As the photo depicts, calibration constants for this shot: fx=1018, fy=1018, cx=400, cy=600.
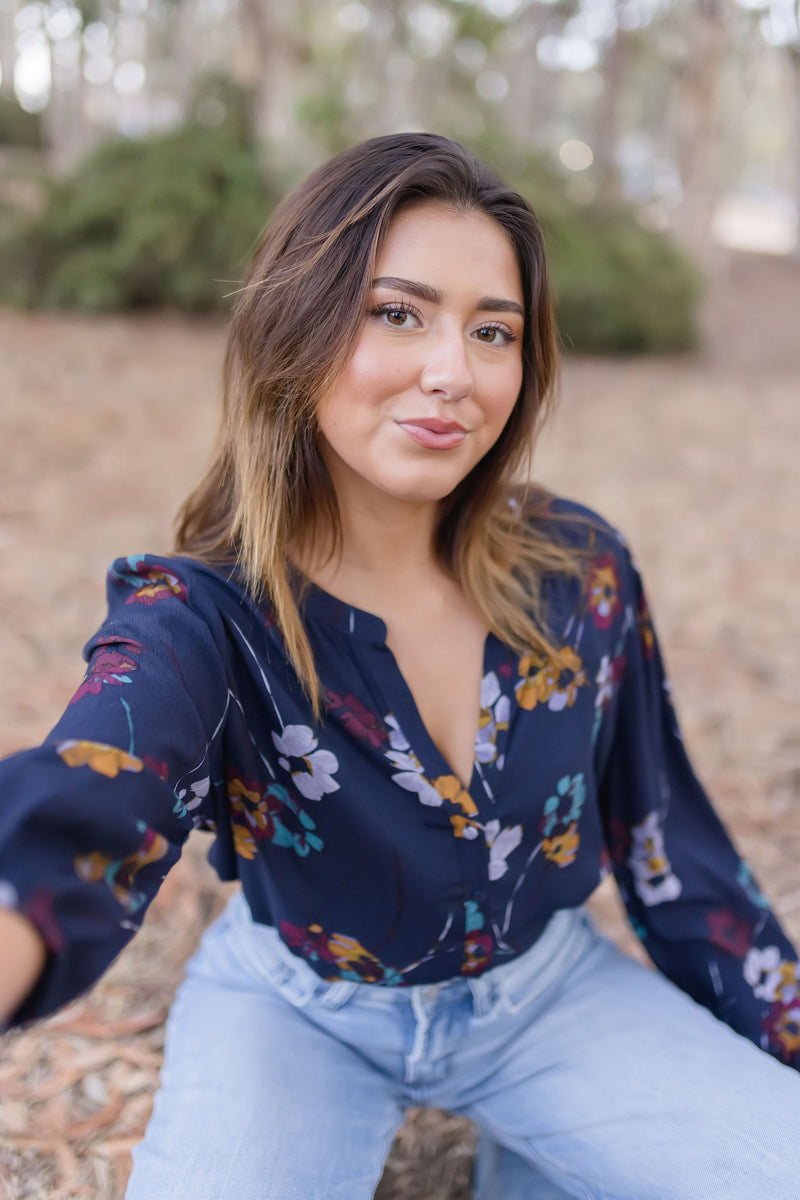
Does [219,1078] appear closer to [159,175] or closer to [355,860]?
[355,860]

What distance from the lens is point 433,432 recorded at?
1407mm

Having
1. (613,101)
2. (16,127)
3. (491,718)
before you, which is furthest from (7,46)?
(491,718)

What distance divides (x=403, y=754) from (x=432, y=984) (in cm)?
39

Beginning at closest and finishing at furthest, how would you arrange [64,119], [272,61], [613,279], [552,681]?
1. [552,681]
2. [613,279]
3. [272,61]
4. [64,119]

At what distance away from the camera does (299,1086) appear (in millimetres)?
1477

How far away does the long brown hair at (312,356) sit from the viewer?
1.38 m

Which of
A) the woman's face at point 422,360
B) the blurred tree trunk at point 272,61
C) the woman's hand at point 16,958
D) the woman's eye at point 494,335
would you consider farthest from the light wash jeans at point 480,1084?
the blurred tree trunk at point 272,61

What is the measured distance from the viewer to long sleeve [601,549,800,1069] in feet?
5.69

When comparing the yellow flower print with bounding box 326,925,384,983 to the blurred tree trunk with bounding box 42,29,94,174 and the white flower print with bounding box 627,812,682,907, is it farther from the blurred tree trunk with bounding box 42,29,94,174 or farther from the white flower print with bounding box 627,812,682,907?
the blurred tree trunk with bounding box 42,29,94,174

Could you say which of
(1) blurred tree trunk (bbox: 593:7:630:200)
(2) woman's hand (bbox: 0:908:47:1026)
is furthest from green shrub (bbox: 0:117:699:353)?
(2) woman's hand (bbox: 0:908:47:1026)

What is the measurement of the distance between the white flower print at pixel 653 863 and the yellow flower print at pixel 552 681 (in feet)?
1.11

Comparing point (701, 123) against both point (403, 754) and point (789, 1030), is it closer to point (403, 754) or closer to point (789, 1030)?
point (789, 1030)

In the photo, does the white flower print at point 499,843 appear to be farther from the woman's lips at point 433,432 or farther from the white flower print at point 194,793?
the woman's lips at point 433,432

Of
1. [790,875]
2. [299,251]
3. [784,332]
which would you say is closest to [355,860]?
[299,251]
